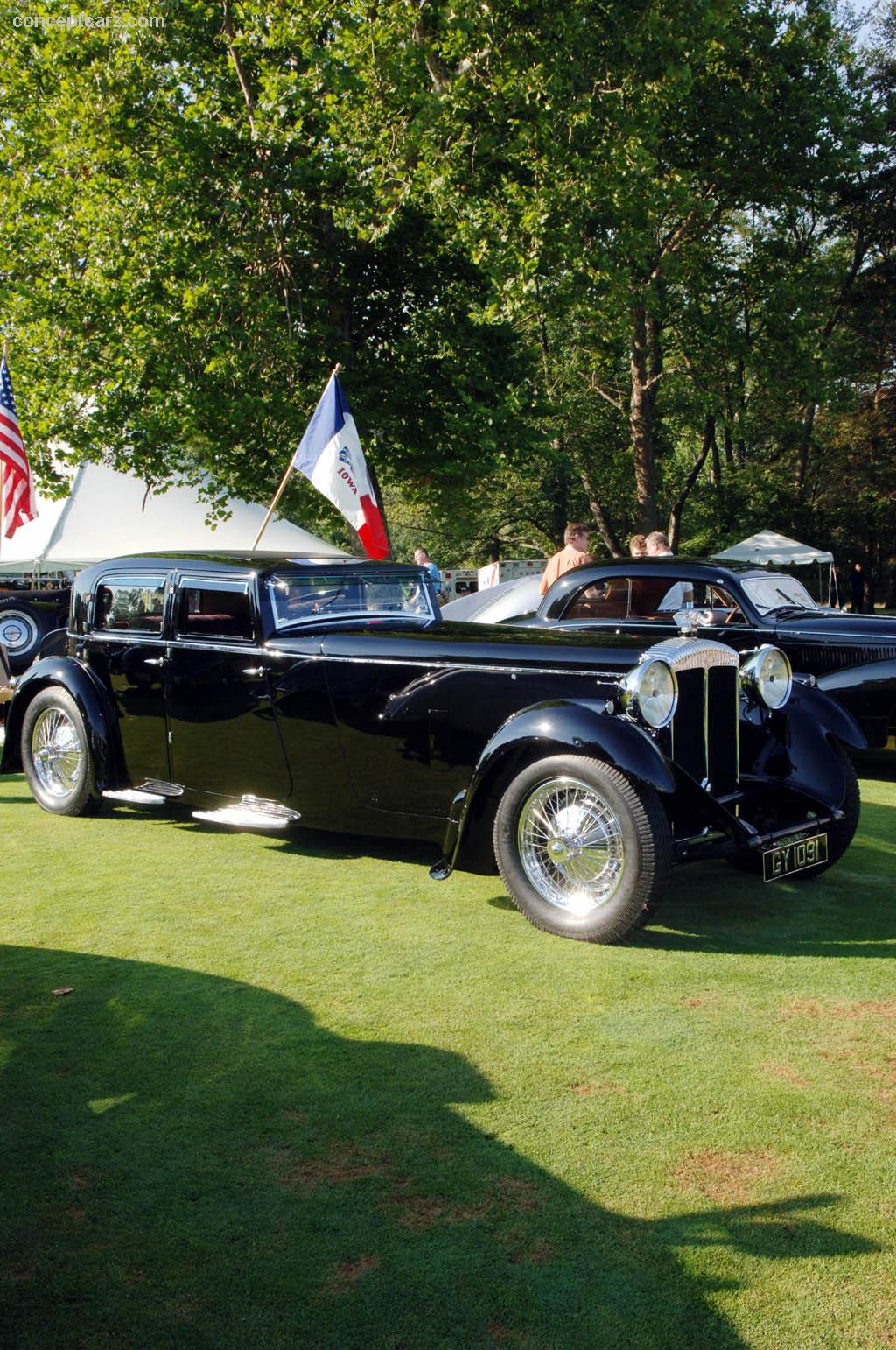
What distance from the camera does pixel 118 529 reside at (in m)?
18.0

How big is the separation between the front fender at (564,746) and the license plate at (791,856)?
0.67m

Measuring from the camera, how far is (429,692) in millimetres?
5461

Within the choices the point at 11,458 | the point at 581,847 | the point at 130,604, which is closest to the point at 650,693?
the point at 581,847

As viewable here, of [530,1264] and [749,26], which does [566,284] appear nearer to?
[749,26]

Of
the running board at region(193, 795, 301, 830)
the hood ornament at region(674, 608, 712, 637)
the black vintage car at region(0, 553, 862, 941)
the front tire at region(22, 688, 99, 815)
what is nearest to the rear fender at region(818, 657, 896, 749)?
the black vintage car at region(0, 553, 862, 941)

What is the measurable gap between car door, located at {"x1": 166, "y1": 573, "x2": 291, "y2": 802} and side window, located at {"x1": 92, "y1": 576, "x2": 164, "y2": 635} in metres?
0.21

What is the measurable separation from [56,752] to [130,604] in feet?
3.76

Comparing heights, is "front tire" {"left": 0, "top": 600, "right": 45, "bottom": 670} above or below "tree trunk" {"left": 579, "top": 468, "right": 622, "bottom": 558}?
below

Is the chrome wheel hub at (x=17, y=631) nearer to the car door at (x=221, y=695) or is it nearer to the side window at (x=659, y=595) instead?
the car door at (x=221, y=695)

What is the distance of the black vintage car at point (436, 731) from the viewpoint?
4758 millimetres

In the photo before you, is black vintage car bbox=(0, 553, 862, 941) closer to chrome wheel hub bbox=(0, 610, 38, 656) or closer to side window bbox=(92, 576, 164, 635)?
side window bbox=(92, 576, 164, 635)

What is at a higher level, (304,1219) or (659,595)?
(659,595)

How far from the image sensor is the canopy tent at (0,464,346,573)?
17188mm

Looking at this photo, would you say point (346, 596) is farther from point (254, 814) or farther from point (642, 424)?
point (642, 424)
